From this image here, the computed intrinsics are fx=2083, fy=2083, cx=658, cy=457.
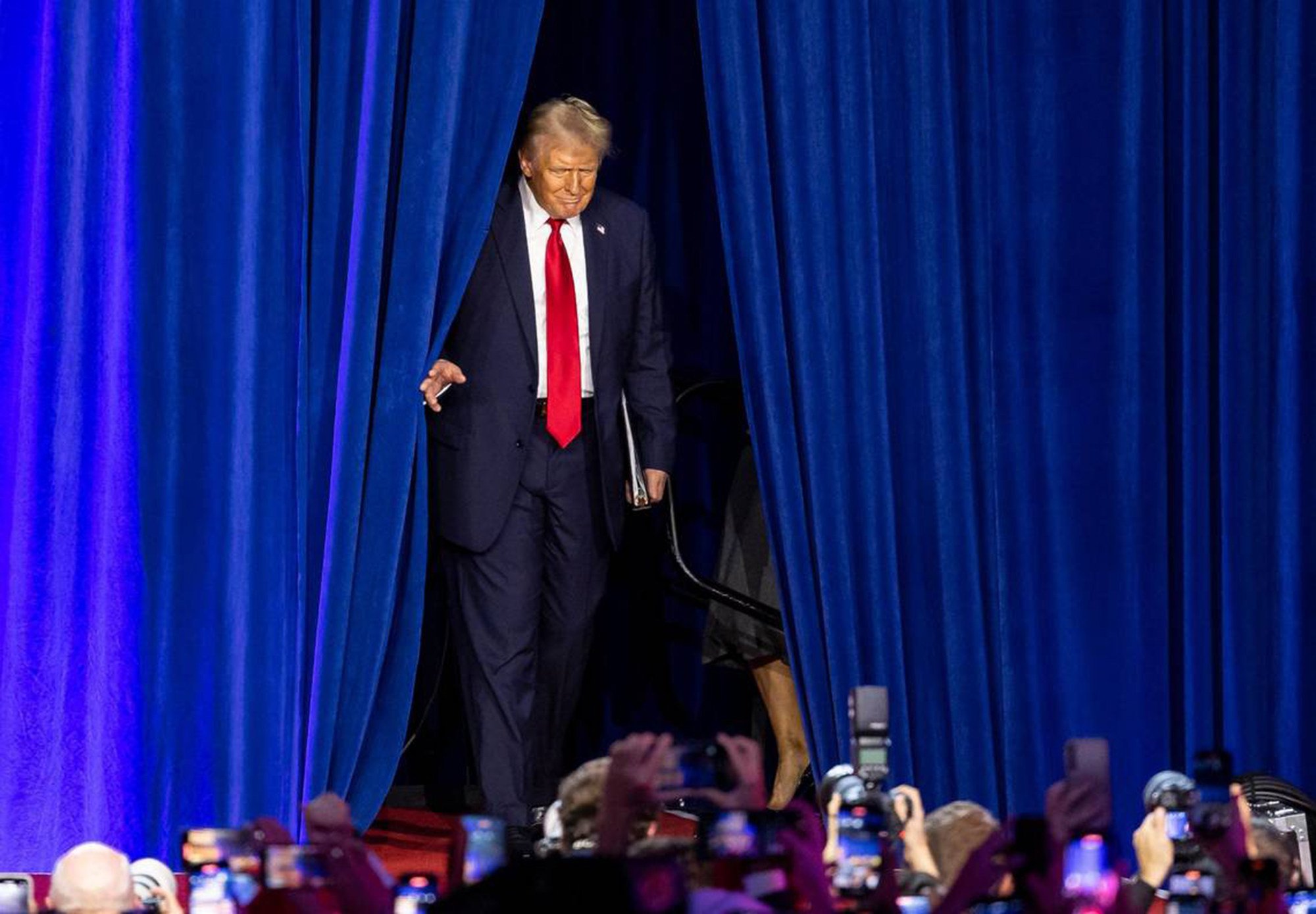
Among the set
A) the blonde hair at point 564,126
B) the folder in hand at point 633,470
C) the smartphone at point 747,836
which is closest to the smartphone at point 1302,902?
the smartphone at point 747,836

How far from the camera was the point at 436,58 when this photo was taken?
4.30 meters

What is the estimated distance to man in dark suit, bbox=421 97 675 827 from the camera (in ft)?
15.0

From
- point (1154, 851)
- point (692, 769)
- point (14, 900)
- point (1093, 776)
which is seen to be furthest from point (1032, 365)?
point (14, 900)

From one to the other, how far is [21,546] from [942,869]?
221cm

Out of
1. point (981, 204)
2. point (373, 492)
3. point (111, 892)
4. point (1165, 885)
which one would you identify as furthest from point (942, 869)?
point (981, 204)

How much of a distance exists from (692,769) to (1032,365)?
2.34 metres

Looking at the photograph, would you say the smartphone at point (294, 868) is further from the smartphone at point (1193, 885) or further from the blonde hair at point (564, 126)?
the blonde hair at point (564, 126)

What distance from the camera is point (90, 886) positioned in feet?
7.90

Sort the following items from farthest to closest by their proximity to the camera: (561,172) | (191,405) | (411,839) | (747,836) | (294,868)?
(411,839) < (561,172) < (191,405) < (747,836) < (294,868)

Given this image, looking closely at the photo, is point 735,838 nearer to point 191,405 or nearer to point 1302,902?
point 1302,902

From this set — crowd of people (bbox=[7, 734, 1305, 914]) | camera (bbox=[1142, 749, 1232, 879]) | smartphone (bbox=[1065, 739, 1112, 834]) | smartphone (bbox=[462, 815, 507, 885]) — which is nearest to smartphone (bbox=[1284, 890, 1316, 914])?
crowd of people (bbox=[7, 734, 1305, 914])

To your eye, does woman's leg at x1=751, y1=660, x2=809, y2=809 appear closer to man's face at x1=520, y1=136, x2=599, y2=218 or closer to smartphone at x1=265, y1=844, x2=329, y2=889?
man's face at x1=520, y1=136, x2=599, y2=218

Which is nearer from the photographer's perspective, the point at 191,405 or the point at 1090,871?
the point at 1090,871

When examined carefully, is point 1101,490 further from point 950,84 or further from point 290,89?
point 290,89
